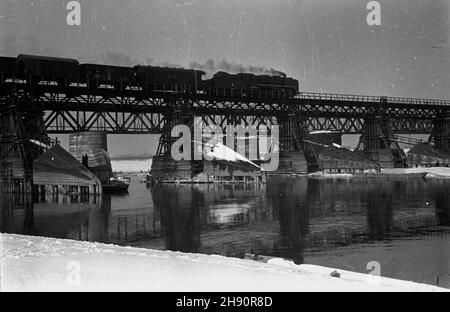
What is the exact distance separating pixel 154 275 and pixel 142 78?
62.4 metres

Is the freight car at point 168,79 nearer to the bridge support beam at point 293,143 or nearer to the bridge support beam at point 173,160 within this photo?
the bridge support beam at point 173,160

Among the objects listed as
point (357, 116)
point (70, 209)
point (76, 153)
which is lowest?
point (70, 209)

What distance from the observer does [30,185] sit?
5156 cm

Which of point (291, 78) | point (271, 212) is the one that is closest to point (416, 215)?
point (271, 212)

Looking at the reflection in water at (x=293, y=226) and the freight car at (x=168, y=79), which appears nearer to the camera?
the reflection in water at (x=293, y=226)

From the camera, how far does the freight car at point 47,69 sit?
196ft

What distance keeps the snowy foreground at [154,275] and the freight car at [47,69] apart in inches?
2062

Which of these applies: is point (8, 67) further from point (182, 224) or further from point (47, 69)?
point (182, 224)

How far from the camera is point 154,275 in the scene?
9.81 m

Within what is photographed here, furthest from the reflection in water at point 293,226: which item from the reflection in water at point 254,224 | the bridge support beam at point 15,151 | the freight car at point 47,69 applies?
the freight car at point 47,69

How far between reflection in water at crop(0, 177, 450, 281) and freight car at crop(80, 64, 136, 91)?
28.6 metres

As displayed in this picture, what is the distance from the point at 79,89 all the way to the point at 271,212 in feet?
140

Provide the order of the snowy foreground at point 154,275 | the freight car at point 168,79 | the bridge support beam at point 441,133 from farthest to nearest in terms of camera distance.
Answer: the bridge support beam at point 441,133 < the freight car at point 168,79 < the snowy foreground at point 154,275
